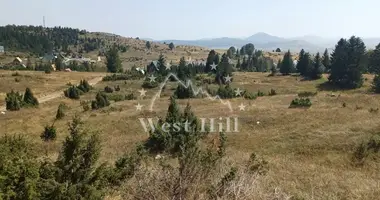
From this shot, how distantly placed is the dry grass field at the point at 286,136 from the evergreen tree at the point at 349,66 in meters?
22.5

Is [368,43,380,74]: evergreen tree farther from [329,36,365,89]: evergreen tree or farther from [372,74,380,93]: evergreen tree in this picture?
[372,74,380,93]: evergreen tree

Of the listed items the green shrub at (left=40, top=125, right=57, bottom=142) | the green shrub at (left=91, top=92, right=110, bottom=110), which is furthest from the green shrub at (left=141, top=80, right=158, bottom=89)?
the green shrub at (left=40, top=125, right=57, bottom=142)

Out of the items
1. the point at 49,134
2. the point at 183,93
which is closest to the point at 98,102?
the point at 183,93

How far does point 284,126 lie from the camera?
30.1 metres

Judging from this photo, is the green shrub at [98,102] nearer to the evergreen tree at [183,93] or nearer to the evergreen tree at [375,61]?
the evergreen tree at [183,93]

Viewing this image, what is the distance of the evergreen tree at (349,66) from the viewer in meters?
65.5

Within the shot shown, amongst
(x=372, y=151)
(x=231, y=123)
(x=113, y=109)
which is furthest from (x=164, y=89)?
(x=372, y=151)

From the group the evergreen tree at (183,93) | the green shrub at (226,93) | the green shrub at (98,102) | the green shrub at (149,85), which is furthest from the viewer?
the green shrub at (149,85)

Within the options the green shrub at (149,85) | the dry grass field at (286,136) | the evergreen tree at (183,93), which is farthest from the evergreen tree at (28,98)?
the green shrub at (149,85)

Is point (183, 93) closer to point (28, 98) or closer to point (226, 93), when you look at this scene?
point (226, 93)

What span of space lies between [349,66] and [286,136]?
1756 inches

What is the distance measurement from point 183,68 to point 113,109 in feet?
126

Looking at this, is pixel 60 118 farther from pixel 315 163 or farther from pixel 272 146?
pixel 315 163

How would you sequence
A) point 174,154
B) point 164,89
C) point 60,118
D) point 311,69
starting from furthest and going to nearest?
point 311,69 → point 164,89 → point 60,118 → point 174,154
